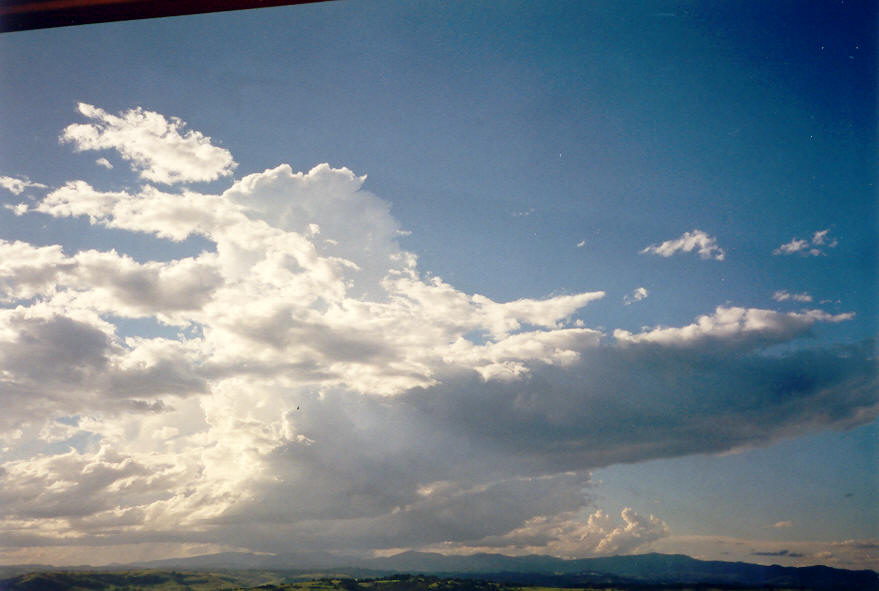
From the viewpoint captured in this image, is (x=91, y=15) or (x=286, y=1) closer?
(x=91, y=15)

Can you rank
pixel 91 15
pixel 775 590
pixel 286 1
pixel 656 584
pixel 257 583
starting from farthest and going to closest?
pixel 257 583 → pixel 656 584 → pixel 775 590 → pixel 286 1 → pixel 91 15

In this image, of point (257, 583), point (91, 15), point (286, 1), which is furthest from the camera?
point (257, 583)

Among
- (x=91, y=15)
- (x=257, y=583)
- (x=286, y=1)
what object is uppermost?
(x=286, y=1)

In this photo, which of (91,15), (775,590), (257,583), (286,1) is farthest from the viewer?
(257,583)

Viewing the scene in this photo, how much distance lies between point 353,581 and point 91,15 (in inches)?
3689

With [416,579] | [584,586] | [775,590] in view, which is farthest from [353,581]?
[775,590]

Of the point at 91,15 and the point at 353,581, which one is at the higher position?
the point at 91,15

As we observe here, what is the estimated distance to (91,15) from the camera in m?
2.29

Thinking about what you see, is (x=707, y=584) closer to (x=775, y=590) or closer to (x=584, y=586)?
(x=775, y=590)

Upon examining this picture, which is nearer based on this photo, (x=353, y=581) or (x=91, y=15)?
(x=91, y=15)

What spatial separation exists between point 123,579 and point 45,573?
463 inches

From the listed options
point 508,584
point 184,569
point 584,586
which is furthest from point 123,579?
point 584,586

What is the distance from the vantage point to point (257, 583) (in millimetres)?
93500

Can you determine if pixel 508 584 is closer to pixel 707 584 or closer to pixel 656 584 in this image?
pixel 656 584
